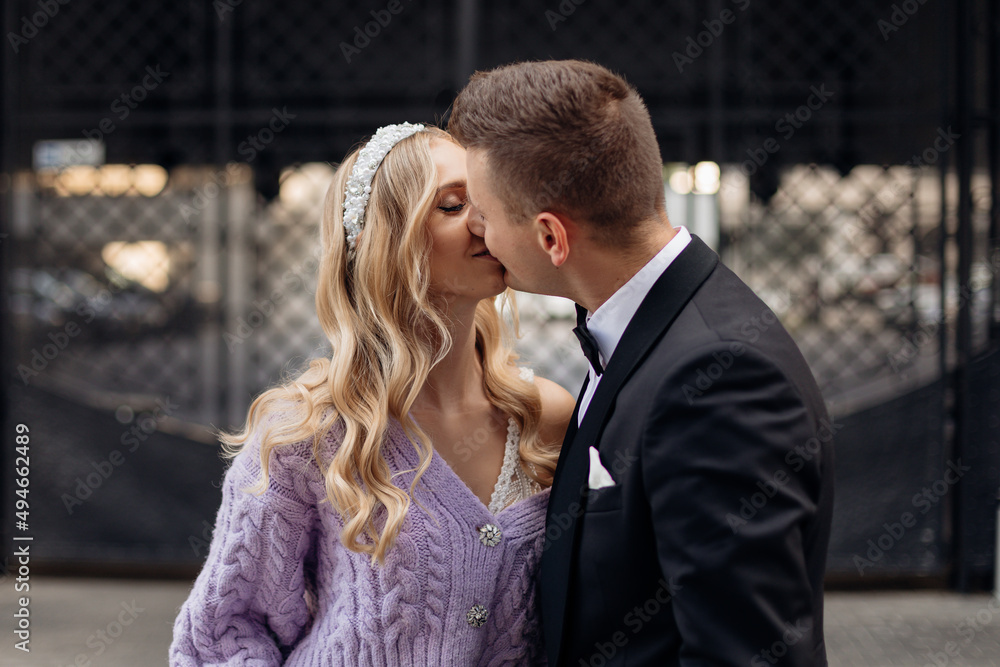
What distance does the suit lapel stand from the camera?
5.17ft

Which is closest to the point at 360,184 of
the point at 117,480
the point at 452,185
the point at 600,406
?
the point at 452,185

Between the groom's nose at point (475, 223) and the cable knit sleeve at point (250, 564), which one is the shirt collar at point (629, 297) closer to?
the groom's nose at point (475, 223)

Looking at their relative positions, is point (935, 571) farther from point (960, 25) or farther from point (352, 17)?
point (352, 17)

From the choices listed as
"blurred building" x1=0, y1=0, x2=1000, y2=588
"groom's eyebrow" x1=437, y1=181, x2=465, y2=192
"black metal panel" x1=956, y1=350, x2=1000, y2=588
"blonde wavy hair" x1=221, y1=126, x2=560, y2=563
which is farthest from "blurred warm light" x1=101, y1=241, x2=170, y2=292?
"black metal panel" x1=956, y1=350, x2=1000, y2=588

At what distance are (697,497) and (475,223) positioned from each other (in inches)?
35.6

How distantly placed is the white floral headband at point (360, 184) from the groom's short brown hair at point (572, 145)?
0.41 meters

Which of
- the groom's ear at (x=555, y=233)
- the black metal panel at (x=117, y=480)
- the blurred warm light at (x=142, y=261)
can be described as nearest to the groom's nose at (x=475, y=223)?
the groom's ear at (x=555, y=233)

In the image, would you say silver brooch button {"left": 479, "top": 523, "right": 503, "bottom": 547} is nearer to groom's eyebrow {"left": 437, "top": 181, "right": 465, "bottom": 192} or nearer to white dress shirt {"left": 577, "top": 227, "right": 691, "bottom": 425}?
white dress shirt {"left": 577, "top": 227, "right": 691, "bottom": 425}

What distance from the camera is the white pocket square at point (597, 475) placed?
5.09ft

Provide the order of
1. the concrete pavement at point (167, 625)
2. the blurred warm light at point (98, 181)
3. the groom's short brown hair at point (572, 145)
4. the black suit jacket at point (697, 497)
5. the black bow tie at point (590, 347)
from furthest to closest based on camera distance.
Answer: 1. the blurred warm light at point (98, 181)
2. the concrete pavement at point (167, 625)
3. the black bow tie at point (590, 347)
4. the groom's short brown hair at point (572, 145)
5. the black suit jacket at point (697, 497)

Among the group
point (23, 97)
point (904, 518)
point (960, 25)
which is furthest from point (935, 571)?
point (23, 97)

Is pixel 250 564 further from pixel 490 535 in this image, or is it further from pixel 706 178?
pixel 706 178

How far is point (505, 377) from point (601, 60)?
4.45 m

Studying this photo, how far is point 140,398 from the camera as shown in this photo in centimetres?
578
